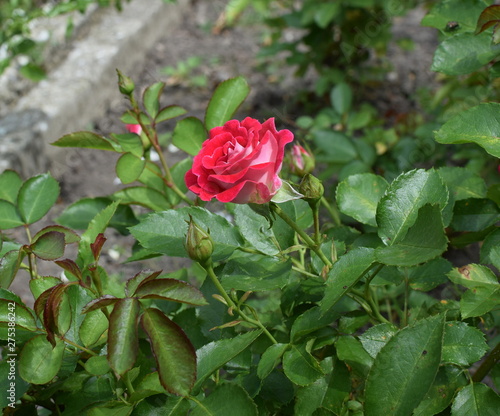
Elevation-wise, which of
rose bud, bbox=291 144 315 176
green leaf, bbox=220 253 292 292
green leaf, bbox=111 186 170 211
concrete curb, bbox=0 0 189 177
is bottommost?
concrete curb, bbox=0 0 189 177

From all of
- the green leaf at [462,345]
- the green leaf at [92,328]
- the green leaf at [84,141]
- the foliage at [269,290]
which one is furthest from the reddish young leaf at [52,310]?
the green leaf at [462,345]

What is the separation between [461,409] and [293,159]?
0.51 metres

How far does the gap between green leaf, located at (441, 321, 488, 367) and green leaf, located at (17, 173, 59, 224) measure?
2.01ft

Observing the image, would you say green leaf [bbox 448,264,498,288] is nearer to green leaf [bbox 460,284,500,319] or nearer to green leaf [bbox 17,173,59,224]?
green leaf [bbox 460,284,500,319]

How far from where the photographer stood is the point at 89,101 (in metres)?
2.67

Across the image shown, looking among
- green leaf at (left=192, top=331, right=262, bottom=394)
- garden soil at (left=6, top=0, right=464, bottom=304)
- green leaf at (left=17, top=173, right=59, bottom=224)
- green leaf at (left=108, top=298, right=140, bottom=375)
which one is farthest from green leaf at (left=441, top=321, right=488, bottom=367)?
garden soil at (left=6, top=0, right=464, bottom=304)

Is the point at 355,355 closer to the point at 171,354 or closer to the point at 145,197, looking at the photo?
the point at 171,354

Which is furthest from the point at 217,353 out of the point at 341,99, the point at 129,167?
the point at 341,99

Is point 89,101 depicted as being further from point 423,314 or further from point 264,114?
point 423,314

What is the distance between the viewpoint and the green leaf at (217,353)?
64 centimetres

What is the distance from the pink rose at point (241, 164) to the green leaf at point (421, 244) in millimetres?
150

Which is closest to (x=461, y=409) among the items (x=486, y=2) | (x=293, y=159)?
(x=293, y=159)

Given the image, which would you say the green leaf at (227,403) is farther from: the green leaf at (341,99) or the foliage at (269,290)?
the green leaf at (341,99)

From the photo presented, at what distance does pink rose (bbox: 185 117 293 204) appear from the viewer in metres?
0.63
